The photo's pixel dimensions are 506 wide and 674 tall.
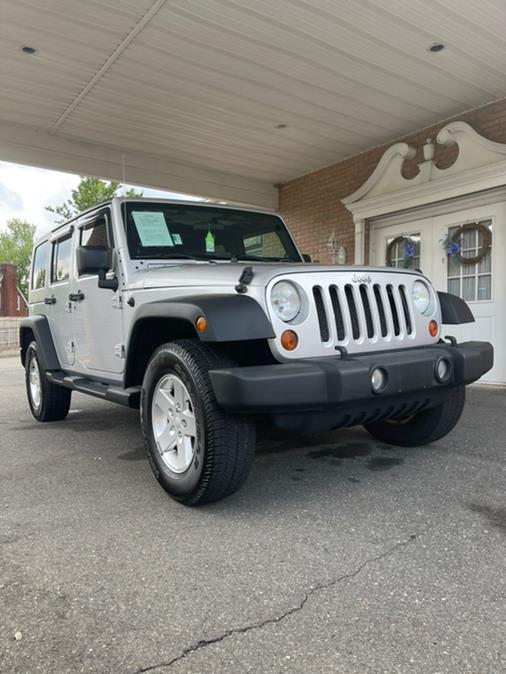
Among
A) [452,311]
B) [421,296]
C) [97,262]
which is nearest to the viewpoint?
[421,296]

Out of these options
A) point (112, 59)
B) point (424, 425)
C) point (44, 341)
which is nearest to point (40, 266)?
point (44, 341)

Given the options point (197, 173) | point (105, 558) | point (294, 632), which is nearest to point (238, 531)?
point (105, 558)

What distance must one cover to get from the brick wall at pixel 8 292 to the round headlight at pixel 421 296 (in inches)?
765

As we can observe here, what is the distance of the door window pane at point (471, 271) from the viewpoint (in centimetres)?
703

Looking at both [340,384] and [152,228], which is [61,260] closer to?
[152,228]

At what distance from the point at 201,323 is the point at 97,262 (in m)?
1.36

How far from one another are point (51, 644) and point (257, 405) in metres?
1.13

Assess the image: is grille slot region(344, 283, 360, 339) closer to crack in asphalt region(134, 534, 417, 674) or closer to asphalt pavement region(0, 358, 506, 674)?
asphalt pavement region(0, 358, 506, 674)

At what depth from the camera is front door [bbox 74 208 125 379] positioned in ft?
11.8

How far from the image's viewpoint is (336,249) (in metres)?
8.88

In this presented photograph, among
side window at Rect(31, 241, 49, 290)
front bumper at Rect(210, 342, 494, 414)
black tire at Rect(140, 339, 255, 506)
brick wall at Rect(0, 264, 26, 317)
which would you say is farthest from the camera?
brick wall at Rect(0, 264, 26, 317)

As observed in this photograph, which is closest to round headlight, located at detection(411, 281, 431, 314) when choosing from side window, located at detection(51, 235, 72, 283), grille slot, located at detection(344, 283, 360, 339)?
grille slot, located at detection(344, 283, 360, 339)

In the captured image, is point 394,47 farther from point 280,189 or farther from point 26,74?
point 280,189

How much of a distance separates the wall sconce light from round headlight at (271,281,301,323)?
20.9ft
